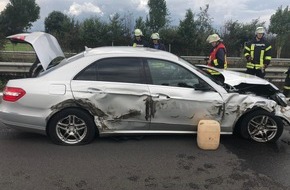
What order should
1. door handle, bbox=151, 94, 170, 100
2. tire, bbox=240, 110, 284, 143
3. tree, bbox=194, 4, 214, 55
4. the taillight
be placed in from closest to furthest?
the taillight → door handle, bbox=151, 94, 170, 100 → tire, bbox=240, 110, 284, 143 → tree, bbox=194, 4, 214, 55

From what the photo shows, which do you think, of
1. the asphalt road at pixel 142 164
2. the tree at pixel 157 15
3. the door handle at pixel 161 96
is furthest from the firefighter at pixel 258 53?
the tree at pixel 157 15

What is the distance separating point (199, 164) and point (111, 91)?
1.62 meters

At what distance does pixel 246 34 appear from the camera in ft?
73.8

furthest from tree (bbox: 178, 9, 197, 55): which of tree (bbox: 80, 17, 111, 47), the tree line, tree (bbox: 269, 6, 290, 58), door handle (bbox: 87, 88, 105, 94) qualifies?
door handle (bbox: 87, 88, 105, 94)

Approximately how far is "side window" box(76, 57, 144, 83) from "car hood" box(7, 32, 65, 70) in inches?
39.3

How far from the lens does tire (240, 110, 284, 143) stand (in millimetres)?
5215

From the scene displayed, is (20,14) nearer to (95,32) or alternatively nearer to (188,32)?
(95,32)

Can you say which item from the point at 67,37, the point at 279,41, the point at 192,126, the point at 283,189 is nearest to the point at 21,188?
the point at 192,126

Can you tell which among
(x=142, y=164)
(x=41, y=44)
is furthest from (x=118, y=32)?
(x=142, y=164)

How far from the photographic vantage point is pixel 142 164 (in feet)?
14.6

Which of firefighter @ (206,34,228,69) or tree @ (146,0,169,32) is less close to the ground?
tree @ (146,0,169,32)

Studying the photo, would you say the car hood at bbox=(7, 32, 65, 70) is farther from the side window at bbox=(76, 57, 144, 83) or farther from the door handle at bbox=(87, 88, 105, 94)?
the door handle at bbox=(87, 88, 105, 94)

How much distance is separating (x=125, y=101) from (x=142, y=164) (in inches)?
39.4

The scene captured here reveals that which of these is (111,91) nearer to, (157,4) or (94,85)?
(94,85)
